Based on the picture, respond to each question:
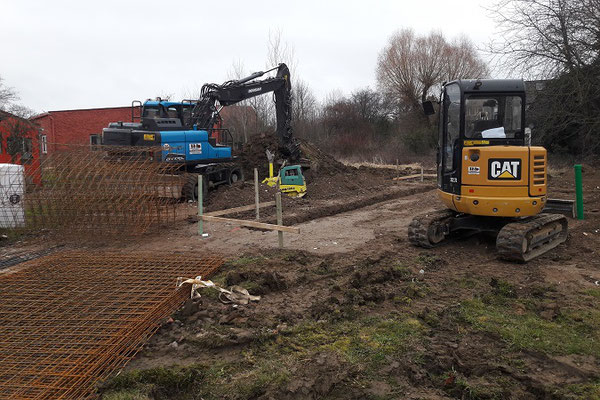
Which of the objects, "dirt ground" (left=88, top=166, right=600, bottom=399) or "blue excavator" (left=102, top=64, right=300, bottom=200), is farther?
"blue excavator" (left=102, top=64, right=300, bottom=200)

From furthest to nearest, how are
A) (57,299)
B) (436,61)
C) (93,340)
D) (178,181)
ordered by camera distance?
(436,61)
(178,181)
(57,299)
(93,340)

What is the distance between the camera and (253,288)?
5.84 m

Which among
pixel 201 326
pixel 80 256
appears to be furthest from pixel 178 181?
pixel 201 326

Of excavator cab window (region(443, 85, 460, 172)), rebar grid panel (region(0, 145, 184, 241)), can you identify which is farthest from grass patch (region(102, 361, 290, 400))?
rebar grid panel (region(0, 145, 184, 241))

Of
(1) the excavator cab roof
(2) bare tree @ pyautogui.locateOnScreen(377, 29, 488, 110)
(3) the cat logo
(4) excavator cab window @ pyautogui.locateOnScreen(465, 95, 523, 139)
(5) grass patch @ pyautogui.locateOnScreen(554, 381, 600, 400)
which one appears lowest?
(5) grass patch @ pyautogui.locateOnScreen(554, 381, 600, 400)

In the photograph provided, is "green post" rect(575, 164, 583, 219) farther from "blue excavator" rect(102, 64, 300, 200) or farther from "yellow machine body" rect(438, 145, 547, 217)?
"blue excavator" rect(102, 64, 300, 200)

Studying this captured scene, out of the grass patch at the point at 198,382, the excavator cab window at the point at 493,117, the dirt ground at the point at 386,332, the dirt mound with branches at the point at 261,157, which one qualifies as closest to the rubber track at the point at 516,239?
the dirt ground at the point at 386,332

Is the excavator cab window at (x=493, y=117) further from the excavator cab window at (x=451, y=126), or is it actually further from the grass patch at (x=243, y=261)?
the grass patch at (x=243, y=261)

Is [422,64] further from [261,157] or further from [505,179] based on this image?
[505,179]

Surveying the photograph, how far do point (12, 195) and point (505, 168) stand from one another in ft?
31.3

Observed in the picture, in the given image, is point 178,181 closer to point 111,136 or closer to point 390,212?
point 111,136

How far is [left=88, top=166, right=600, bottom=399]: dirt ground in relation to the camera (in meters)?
3.61

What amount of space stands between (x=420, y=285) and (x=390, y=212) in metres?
6.81

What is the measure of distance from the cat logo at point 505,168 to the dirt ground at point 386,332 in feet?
4.43
